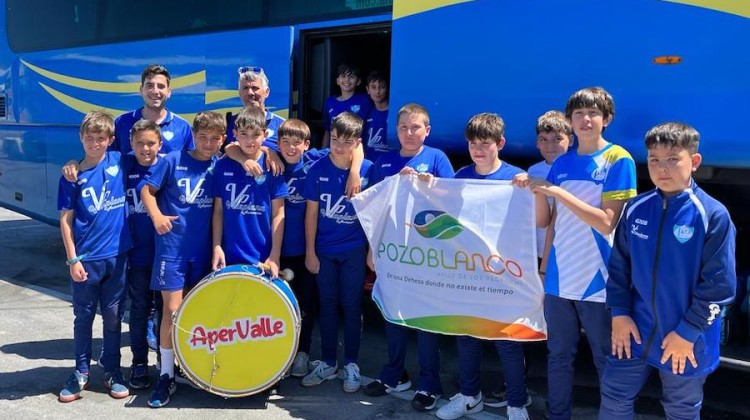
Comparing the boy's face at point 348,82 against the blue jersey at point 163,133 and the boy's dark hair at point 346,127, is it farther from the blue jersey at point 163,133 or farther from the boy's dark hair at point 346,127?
the boy's dark hair at point 346,127

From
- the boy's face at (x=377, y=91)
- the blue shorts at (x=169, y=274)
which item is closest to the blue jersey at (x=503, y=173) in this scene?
the blue shorts at (x=169, y=274)

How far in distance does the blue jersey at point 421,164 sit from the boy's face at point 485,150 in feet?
1.08

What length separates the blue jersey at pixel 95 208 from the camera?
4.18 m

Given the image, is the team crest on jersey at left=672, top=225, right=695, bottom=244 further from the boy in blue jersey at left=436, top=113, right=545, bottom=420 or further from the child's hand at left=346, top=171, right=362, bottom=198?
the child's hand at left=346, top=171, right=362, bottom=198

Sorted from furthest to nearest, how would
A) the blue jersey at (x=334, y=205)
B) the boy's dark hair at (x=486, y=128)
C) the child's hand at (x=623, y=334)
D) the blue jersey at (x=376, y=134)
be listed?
the blue jersey at (x=376, y=134) → the blue jersey at (x=334, y=205) → the boy's dark hair at (x=486, y=128) → the child's hand at (x=623, y=334)

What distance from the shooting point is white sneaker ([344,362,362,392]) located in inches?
173

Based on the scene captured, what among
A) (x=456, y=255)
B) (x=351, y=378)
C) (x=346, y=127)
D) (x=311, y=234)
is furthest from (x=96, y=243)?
(x=456, y=255)

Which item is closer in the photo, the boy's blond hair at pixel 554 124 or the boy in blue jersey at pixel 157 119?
the boy's blond hair at pixel 554 124

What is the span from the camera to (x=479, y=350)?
403 cm

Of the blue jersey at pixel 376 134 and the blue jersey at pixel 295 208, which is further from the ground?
the blue jersey at pixel 376 134

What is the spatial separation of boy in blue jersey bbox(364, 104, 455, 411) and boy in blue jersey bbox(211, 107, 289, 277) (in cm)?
63

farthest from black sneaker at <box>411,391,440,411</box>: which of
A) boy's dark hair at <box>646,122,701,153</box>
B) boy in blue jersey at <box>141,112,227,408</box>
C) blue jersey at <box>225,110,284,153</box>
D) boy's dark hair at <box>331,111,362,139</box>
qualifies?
boy's dark hair at <box>646,122,701,153</box>

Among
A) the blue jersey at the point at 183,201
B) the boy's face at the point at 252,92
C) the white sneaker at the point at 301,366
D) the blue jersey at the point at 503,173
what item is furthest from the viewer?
the boy's face at the point at 252,92

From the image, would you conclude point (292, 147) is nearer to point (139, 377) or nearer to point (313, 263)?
point (313, 263)
